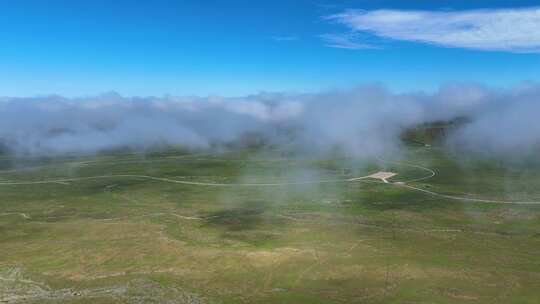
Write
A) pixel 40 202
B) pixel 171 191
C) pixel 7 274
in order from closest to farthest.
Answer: pixel 7 274
pixel 40 202
pixel 171 191

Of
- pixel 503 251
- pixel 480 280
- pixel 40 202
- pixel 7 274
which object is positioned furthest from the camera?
pixel 40 202

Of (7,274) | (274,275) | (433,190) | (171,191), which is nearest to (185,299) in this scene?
(274,275)

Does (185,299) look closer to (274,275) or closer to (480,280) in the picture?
(274,275)

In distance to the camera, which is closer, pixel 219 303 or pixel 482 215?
pixel 219 303

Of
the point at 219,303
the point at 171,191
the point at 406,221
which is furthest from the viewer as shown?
the point at 171,191

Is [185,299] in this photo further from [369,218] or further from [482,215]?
[482,215]

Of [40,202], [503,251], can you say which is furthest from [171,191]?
[503,251]
